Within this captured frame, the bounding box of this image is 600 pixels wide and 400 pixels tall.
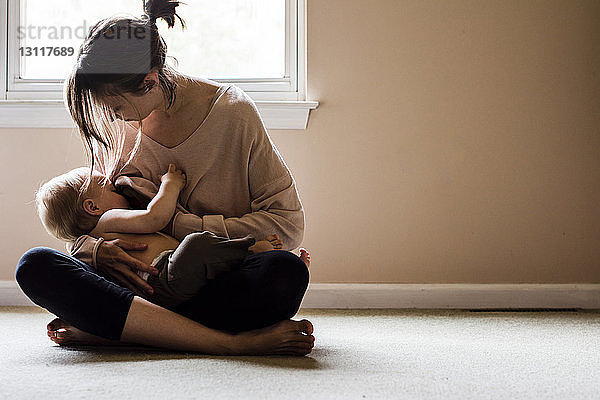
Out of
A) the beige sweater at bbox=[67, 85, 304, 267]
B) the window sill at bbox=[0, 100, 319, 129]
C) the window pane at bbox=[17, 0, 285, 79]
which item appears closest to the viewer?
the beige sweater at bbox=[67, 85, 304, 267]

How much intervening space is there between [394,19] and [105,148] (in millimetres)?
1156

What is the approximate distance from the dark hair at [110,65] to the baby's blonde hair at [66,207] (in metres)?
0.07

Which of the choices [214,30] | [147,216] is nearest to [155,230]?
[147,216]

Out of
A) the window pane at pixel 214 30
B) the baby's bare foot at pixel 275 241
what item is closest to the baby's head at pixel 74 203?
the baby's bare foot at pixel 275 241

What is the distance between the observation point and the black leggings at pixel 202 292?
1.37 metres

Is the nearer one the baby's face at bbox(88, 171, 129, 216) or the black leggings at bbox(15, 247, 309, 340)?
the black leggings at bbox(15, 247, 309, 340)

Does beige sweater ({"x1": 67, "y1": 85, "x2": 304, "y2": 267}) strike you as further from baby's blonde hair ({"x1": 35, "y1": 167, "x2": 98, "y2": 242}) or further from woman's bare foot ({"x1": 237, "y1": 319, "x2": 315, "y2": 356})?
woman's bare foot ({"x1": 237, "y1": 319, "x2": 315, "y2": 356})

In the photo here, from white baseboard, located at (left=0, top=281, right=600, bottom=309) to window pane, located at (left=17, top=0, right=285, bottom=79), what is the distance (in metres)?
0.73

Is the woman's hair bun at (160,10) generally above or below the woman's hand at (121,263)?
above

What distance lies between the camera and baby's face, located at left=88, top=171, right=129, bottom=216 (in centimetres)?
154

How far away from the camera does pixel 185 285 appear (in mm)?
1389

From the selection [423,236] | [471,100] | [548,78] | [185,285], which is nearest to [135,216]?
[185,285]

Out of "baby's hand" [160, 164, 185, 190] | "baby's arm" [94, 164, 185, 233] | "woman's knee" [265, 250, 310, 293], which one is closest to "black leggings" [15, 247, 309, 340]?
"woman's knee" [265, 250, 310, 293]

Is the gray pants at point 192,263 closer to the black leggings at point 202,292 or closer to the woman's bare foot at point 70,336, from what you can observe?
the black leggings at point 202,292
